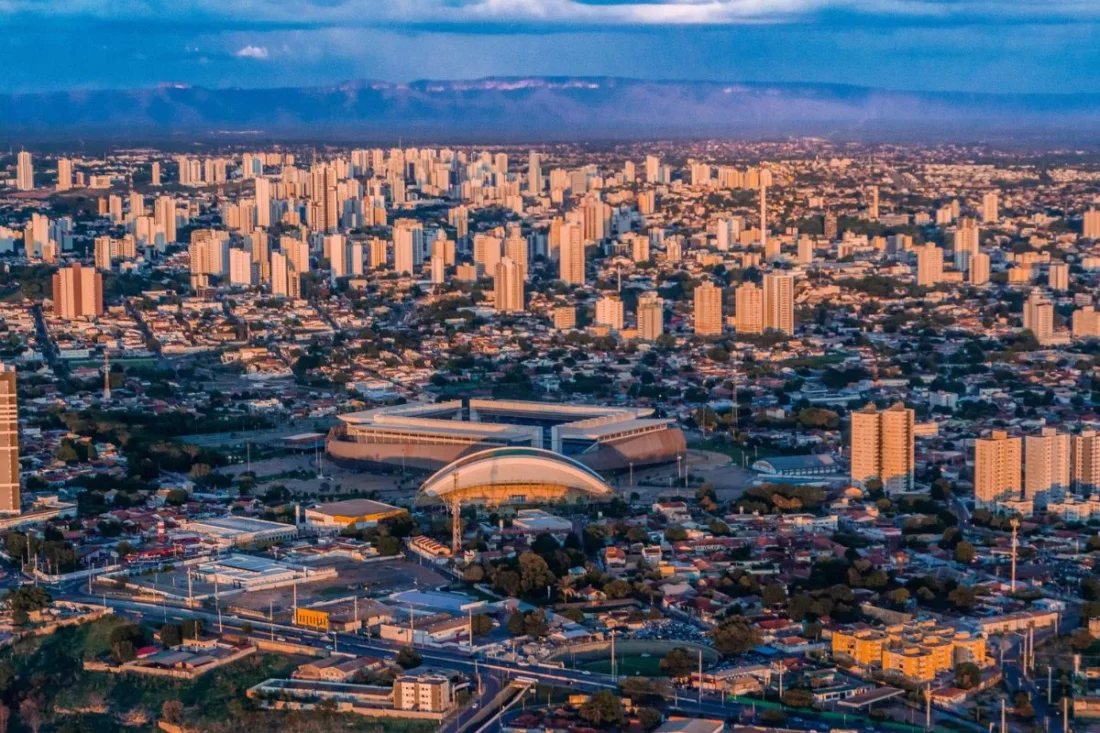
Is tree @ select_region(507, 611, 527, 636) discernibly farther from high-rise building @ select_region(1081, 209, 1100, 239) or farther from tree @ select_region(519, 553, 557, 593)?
high-rise building @ select_region(1081, 209, 1100, 239)

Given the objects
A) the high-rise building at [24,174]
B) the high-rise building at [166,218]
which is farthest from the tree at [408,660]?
the high-rise building at [24,174]

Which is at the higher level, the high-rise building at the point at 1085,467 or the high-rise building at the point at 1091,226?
the high-rise building at the point at 1091,226

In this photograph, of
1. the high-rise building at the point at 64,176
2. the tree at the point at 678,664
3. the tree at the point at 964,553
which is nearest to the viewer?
the tree at the point at 678,664

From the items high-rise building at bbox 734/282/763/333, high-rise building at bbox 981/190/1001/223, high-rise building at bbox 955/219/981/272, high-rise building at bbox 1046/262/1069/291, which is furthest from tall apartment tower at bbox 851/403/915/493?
high-rise building at bbox 981/190/1001/223

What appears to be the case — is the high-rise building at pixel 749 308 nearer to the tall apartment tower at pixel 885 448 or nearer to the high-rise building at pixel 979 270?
the high-rise building at pixel 979 270

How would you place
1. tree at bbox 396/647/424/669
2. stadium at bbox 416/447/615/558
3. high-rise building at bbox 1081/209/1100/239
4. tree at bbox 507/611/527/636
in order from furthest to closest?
1. high-rise building at bbox 1081/209/1100/239
2. stadium at bbox 416/447/615/558
3. tree at bbox 507/611/527/636
4. tree at bbox 396/647/424/669

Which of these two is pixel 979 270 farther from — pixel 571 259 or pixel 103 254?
pixel 103 254

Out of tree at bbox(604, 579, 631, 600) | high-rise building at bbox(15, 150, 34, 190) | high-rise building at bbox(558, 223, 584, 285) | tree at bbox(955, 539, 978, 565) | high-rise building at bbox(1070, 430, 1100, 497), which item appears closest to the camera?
tree at bbox(604, 579, 631, 600)
